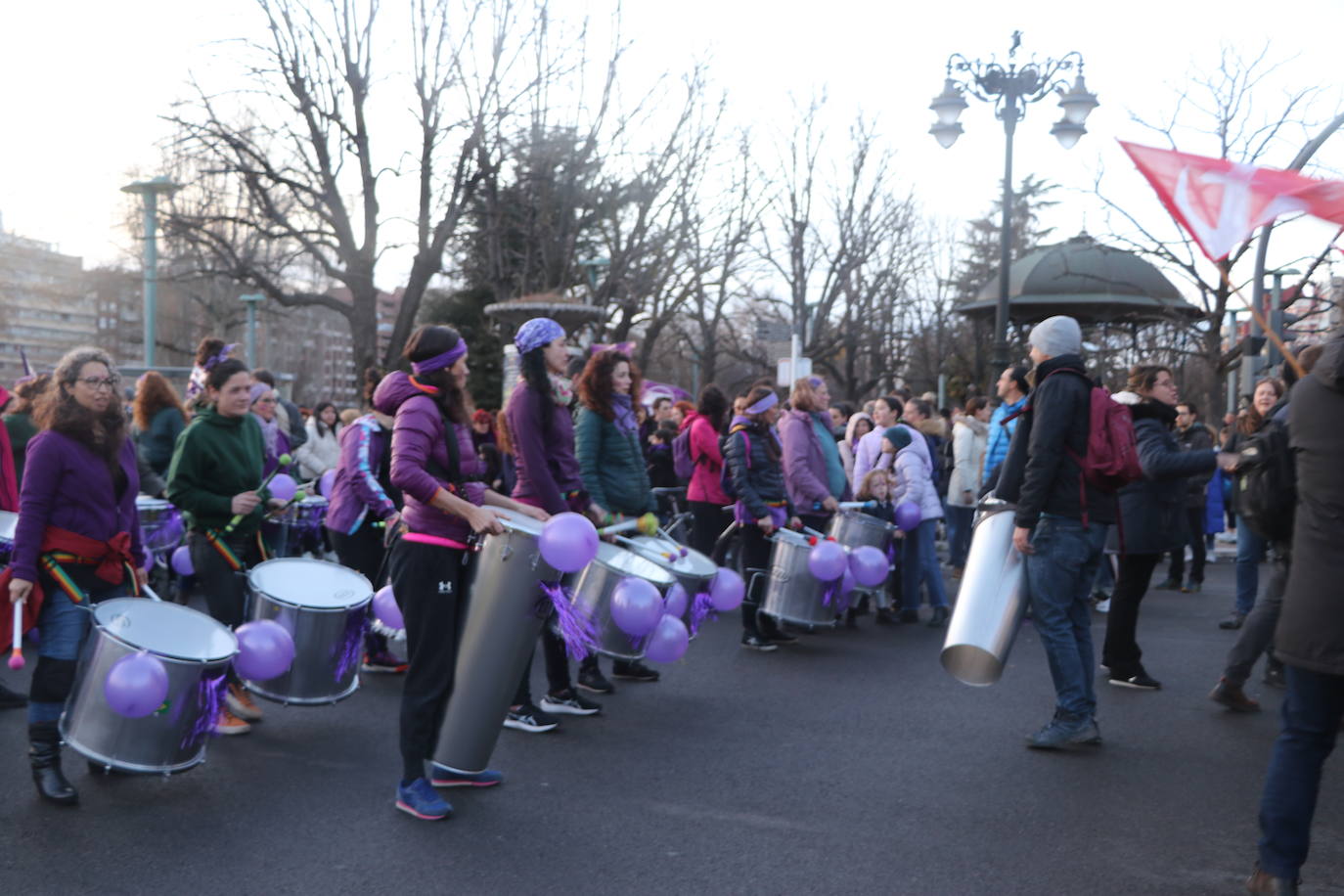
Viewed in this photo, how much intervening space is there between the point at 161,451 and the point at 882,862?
5122 mm

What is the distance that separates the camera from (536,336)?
5.84 metres

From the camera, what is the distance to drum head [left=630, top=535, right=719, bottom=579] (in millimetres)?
6402

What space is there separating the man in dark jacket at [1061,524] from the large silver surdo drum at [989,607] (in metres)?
0.09

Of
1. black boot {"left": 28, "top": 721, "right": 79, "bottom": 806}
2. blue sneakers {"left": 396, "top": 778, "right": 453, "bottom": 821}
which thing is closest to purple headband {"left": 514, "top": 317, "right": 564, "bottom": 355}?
blue sneakers {"left": 396, "top": 778, "right": 453, "bottom": 821}

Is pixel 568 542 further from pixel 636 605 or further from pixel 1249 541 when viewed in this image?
pixel 1249 541

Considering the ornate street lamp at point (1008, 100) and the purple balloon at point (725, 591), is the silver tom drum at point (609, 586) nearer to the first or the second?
the purple balloon at point (725, 591)

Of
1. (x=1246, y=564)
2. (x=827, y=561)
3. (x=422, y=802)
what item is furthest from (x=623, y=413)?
(x=1246, y=564)

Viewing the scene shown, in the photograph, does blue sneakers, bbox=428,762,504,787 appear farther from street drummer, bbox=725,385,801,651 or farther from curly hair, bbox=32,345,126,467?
street drummer, bbox=725,385,801,651

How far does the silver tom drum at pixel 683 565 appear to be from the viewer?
6.36 meters

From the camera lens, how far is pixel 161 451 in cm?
744

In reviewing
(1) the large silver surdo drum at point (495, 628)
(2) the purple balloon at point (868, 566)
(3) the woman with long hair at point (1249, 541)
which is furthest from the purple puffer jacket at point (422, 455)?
(3) the woman with long hair at point (1249, 541)

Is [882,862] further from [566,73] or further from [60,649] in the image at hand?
[566,73]

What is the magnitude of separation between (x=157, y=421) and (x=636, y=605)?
139 inches

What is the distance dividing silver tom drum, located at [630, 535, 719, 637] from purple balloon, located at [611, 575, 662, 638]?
1.69 ft
